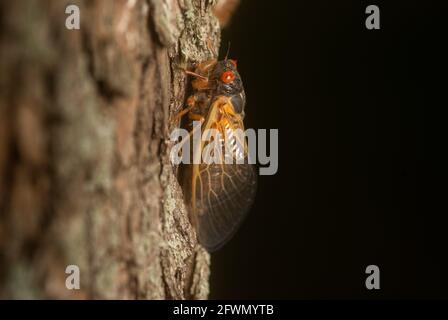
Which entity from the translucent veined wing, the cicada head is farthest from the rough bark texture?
the cicada head

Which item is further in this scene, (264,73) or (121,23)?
(264,73)

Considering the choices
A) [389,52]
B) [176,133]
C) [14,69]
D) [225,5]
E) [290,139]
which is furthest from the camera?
[290,139]

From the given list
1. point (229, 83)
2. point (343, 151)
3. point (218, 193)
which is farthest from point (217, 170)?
point (343, 151)

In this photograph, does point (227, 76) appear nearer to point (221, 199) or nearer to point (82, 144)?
point (221, 199)

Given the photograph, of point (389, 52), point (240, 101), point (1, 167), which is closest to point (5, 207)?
point (1, 167)

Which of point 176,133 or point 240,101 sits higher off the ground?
point 240,101

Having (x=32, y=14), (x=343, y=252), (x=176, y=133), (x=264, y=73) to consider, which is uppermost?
(x=264, y=73)

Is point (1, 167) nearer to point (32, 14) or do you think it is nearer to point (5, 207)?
point (5, 207)
